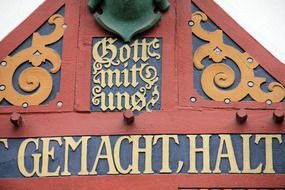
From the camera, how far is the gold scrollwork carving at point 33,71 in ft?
30.3

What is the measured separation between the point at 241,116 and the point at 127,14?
0.86 m

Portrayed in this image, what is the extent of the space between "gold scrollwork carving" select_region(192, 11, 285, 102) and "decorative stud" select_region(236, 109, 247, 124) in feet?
0.44

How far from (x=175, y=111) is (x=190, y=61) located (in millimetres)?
308

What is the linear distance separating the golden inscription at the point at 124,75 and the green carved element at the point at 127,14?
0.22 ft

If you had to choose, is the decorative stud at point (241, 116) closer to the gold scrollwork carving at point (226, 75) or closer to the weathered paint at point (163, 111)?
the weathered paint at point (163, 111)

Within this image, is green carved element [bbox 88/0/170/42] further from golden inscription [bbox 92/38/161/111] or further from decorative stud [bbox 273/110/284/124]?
decorative stud [bbox 273/110/284/124]

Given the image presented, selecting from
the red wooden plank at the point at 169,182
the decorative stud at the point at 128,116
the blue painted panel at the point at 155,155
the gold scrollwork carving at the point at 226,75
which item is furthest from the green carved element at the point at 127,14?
the red wooden plank at the point at 169,182

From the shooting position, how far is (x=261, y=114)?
358 inches

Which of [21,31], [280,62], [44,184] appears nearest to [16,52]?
[21,31]

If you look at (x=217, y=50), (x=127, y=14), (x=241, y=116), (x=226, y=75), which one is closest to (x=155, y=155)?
(x=241, y=116)

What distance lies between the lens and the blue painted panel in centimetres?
899

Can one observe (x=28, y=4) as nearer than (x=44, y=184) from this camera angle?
No

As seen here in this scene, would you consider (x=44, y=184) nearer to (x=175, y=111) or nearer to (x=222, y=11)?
(x=175, y=111)

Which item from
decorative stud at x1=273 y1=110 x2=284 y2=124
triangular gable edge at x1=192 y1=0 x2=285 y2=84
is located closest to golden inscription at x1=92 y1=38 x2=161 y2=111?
triangular gable edge at x1=192 y1=0 x2=285 y2=84
